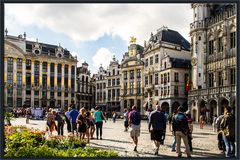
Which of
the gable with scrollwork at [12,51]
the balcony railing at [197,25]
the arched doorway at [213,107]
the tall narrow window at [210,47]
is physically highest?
the balcony railing at [197,25]

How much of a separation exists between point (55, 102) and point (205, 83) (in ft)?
108

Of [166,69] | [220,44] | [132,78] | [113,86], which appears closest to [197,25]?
[220,44]

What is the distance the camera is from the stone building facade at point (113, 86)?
6938 centimetres

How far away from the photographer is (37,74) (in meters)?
64.4

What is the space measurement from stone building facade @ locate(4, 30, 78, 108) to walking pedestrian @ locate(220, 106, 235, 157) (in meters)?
48.4

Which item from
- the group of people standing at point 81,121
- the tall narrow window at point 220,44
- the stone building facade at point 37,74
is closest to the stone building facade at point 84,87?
the stone building facade at point 37,74

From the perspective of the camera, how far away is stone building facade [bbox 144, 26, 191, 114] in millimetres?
52719

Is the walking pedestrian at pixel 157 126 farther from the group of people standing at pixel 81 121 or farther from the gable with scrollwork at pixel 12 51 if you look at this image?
the gable with scrollwork at pixel 12 51

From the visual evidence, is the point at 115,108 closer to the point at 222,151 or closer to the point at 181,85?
the point at 181,85

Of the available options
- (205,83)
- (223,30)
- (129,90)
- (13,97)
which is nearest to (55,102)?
(13,97)

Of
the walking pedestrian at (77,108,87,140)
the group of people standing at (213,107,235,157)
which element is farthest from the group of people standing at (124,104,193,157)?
the walking pedestrian at (77,108,87,140)

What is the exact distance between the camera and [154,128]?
1383cm

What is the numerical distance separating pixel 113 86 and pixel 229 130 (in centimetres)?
5788

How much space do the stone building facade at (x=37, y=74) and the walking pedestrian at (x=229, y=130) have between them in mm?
48447
